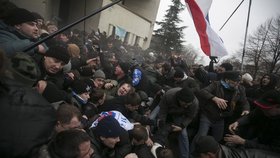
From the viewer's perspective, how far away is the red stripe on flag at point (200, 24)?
14.2 feet

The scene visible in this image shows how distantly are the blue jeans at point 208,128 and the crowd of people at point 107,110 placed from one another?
2cm

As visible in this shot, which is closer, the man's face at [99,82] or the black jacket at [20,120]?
the black jacket at [20,120]

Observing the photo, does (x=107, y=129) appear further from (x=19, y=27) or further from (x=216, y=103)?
(x=216, y=103)

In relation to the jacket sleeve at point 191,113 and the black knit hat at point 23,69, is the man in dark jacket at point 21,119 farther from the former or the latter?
the jacket sleeve at point 191,113

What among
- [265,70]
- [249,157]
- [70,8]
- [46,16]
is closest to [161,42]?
[265,70]

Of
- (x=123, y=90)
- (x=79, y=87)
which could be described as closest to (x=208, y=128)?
(x=123, y=90)

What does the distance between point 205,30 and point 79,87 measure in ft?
7.24

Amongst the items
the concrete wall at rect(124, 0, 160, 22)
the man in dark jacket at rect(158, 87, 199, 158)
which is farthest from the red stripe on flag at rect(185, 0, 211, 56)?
the concrete wall at rect(124, 0, 160, 22)

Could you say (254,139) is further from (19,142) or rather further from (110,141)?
(19,142)

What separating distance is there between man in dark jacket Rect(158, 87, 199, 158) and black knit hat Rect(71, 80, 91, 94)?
145 centimetres

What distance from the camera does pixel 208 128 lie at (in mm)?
4953

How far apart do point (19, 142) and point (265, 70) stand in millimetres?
28698

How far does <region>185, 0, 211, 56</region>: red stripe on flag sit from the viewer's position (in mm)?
4320

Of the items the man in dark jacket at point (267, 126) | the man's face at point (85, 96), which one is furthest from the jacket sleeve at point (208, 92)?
the man's face at point (85, 96)
